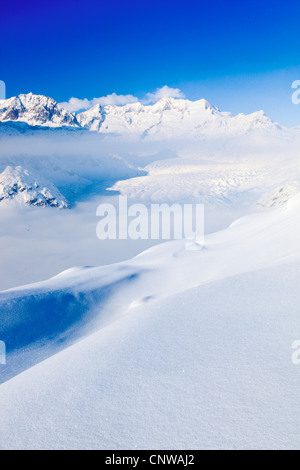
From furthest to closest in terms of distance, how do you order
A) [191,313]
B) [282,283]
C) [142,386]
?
[282,283], [191,313], [142,386]

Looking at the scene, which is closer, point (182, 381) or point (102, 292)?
point (182, 381)

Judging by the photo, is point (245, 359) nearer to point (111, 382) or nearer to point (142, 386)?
point (142, 386)

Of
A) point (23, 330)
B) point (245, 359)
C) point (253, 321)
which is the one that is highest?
point (253, 321)

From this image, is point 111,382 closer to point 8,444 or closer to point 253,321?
point 8,444

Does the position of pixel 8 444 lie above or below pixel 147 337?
below

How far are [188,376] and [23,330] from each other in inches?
489

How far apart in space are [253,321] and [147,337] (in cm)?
221

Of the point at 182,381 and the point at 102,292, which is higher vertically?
the point at 102,292

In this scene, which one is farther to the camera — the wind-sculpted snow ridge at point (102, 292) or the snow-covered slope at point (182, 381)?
the wind-sculpted snow ridge at point (102, 292)

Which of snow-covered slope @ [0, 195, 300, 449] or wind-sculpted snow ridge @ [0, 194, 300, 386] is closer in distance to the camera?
snow-covered slope @ [0, 195, 300, 449]
